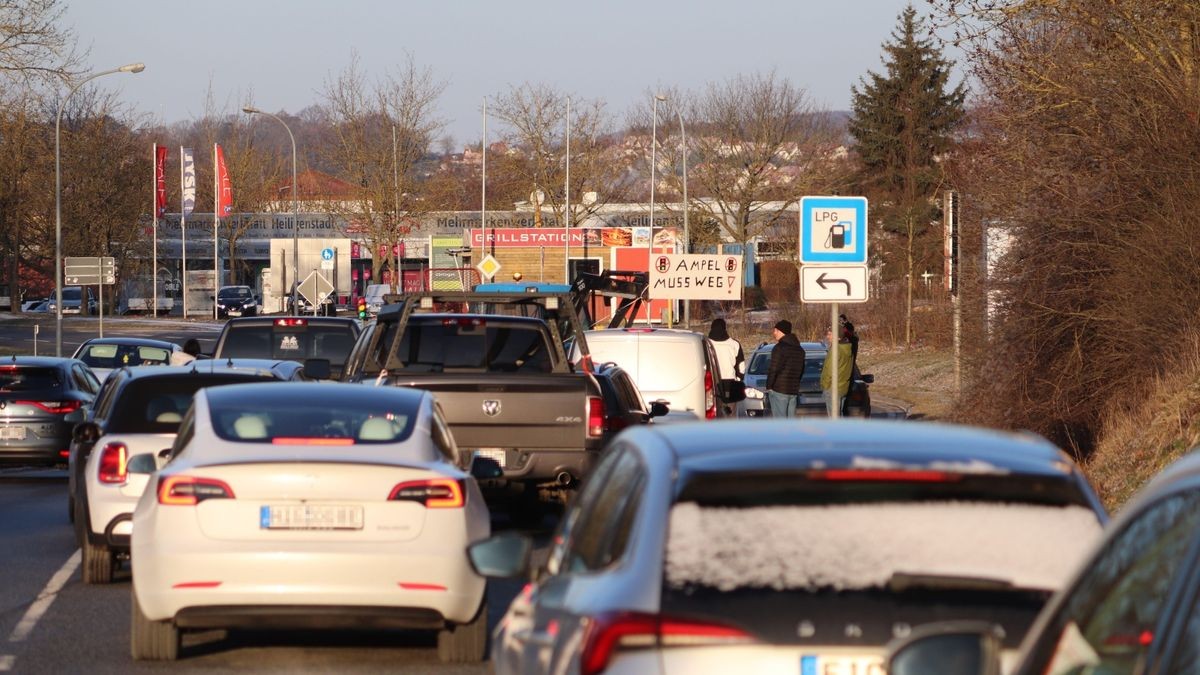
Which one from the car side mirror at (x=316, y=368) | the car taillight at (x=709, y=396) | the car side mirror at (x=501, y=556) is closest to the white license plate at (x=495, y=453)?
the car side mirror at (x=316, y=368)

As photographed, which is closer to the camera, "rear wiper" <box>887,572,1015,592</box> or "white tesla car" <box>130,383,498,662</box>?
"rear wiper" <box>887,572,1015,592</box>

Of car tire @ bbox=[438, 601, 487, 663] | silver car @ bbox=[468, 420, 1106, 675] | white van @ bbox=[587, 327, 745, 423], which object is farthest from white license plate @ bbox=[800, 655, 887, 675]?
white van @ bbox=[587, 327, 745, 423]

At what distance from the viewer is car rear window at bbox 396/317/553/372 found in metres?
16.2

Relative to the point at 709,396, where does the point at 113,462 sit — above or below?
above

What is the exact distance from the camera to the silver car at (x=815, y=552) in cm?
421

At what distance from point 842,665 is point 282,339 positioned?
20617mm

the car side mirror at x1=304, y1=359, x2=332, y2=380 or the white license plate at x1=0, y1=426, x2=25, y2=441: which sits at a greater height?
the car side mirror at x1=304, y1=359, x2=332, y2=380

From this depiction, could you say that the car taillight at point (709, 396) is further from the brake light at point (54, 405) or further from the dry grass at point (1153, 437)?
the brake light at point (54, 405)

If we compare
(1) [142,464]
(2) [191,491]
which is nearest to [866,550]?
(2) [191,491]

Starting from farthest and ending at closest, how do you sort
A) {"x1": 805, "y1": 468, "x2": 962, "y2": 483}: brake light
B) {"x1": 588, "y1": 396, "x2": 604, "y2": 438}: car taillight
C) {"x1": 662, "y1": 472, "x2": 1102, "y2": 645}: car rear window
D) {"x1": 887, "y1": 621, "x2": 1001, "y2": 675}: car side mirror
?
{"x1": 588, "y1": 396, "x2": 604, "y2": 438}: car taillight, {"x1": 805, "y1": 468, "x2": 962, "y2": 483}: brake light, {"x1": 662, "y1": 472, "x2": 1102, "y2": 645}: car rear window, {"x1": 887, "y1": 621, "x2": 1001, "y2": 675}: car side mirror

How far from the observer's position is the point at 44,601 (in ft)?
37.8

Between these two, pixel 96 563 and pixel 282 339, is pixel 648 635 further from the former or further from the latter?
pixel 282 339

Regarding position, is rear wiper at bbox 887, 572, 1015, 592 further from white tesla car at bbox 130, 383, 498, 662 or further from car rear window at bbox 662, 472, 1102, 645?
white tesla car at bbox 130, 383, 498, 662

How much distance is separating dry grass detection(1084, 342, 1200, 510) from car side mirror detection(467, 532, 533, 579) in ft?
29.0
